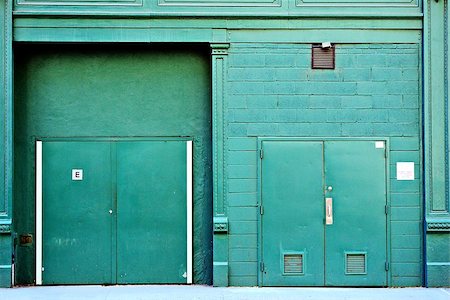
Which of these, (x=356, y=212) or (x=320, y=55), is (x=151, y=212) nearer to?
(x=356, y=212)

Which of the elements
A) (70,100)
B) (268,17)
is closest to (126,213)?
(70,100)

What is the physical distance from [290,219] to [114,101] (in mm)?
3140

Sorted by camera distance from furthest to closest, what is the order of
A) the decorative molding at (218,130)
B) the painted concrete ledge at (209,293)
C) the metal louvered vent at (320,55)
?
the metal louvered vent at (320,55), the decorative molding at (218,130), the painted concrete ledge at (209,293)

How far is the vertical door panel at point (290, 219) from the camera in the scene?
32.9 feet

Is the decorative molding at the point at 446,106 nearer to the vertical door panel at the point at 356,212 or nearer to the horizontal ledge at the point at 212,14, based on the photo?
the horizontal ledge at the point at 212,14

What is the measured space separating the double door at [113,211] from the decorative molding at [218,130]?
1.54 feet

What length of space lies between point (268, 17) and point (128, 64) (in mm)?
2192

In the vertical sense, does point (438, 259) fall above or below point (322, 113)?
below

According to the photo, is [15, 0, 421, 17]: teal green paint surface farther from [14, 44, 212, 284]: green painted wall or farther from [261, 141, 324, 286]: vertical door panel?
[261, 141, 324, 286]: vertical door panel

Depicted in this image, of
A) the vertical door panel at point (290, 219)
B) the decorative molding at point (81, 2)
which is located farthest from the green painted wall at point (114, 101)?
the vertical door panel at point (290, 219)

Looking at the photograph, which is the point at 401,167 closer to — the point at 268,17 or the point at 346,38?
the point at 346,38

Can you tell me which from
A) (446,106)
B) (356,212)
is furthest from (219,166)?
(446,106)

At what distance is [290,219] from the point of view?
10047 mm

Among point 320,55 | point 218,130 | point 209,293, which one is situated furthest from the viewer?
point 320,55
